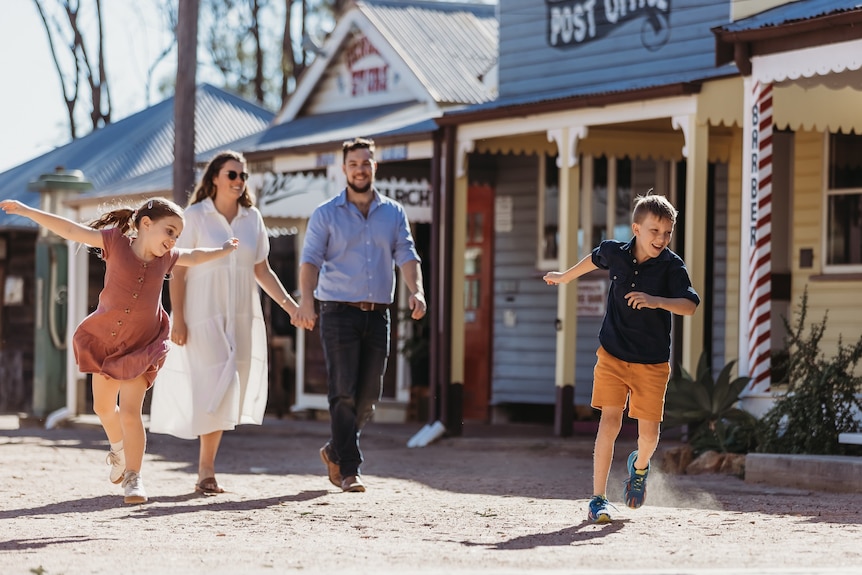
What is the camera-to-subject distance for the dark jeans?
927 centimetres

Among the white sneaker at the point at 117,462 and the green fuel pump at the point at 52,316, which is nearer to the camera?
the white sneaker at the point at 117,462

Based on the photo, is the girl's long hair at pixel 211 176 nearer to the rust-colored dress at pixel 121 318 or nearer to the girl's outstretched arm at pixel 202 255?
the girl's outstretched arm at pixel 202 255

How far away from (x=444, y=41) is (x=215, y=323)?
11.3 meters

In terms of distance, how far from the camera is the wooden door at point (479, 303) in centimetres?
1762

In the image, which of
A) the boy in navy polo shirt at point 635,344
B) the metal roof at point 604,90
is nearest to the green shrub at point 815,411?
A: the metal roof at point 604,90

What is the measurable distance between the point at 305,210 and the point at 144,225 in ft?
34.4

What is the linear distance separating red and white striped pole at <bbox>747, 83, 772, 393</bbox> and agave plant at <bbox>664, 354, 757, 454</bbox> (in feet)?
1.05

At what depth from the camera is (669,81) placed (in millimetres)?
12844

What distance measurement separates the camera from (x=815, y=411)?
1063 cm

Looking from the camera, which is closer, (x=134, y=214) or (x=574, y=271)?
(x=574, y=271)

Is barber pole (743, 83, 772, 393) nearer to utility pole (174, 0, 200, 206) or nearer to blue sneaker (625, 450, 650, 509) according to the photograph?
blue sneaker (625, 450, 650, 509)

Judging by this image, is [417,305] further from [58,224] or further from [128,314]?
[58,224]

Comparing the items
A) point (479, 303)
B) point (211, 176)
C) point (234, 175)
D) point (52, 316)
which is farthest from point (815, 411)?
point (52, 316)

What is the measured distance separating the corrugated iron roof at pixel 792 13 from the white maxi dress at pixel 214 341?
454 centimetres
